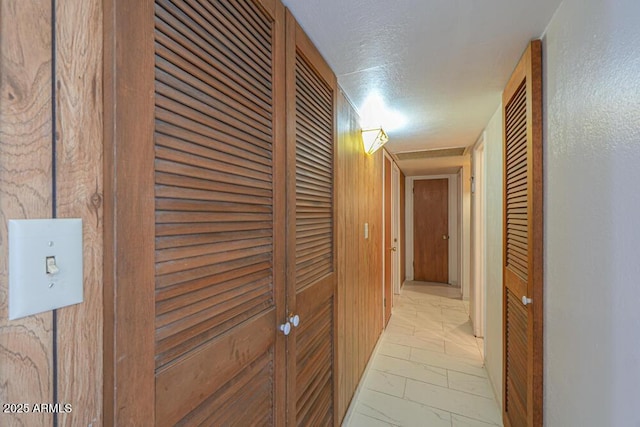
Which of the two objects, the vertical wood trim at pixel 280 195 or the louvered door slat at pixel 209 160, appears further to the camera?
the vertical wood trim at pixel 280 195

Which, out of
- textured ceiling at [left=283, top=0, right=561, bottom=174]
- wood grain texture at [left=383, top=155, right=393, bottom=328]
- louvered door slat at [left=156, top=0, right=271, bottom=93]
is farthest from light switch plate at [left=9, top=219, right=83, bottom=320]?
wood grain texture at [left=383, top=155, right=393, bottom=328]

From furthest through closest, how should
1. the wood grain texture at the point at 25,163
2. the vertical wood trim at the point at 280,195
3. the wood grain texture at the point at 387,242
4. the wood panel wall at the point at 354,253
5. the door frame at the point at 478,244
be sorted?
1. the wood grain texture at the point at 387,242
2. the door frame at the point at 478,244
3. the wood panel wall at the point at 354,253
4. the vertical wood trim at the point at 280,195
5. the wood grain texture at the point at 25,163

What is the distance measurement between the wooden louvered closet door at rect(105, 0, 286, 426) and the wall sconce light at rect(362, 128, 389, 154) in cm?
127

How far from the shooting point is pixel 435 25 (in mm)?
1104

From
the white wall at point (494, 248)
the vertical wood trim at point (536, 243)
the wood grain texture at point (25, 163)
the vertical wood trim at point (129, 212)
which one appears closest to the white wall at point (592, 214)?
the vertical wood trim at point (536, 243)

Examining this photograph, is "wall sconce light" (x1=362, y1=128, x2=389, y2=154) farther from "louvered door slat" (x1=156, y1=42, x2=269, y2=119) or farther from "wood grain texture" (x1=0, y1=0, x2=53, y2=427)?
"wood grain texture" (x1=0, y1=0, x2=53, y2=427)

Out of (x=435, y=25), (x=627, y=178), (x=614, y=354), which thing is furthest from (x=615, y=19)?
(x=614, y=354)

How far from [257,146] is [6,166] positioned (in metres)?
0.56

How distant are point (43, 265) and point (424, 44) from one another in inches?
58.1

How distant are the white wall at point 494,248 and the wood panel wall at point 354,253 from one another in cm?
95

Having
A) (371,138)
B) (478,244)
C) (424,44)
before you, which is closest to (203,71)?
(424,44)

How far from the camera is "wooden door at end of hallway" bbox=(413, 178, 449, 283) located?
5.27 metres

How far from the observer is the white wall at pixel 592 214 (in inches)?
25.1

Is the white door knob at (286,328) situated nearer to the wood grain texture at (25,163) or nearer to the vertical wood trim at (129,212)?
the vertical wood trim at (129,212)
